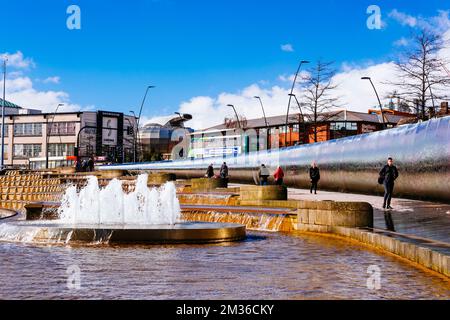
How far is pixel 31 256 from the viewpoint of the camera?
32.3ft

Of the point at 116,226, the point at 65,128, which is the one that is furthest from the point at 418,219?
the point at 65,128

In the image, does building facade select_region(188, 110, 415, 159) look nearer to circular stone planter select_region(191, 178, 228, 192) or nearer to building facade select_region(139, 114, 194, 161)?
building facade select_region(139, 114, 194, 161)

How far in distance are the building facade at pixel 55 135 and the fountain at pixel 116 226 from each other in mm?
104797

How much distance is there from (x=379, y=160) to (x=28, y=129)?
366ft

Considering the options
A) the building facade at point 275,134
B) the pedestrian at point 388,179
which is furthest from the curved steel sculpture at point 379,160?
the building facade at point 275,134

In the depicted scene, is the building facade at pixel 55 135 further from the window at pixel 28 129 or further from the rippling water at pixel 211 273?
the rippling water at pixel 211 273

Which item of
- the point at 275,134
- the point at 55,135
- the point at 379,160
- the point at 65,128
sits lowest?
the point at 379,160

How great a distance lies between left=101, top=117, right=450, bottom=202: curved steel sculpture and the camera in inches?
756

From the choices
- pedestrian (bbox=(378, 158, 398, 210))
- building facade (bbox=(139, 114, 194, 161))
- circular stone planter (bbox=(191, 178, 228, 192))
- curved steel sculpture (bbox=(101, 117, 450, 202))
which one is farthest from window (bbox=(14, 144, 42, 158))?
pedestrian (bbox=(378, 158, 398, 210))

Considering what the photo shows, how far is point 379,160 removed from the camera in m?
23.4

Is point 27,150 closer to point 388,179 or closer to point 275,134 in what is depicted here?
point 275,134

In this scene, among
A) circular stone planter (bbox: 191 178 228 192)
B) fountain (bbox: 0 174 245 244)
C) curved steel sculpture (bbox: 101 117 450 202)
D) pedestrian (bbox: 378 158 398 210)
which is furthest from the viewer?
circular stone planter (bbox: 191 178 228 192)

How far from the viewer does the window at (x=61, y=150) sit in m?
124

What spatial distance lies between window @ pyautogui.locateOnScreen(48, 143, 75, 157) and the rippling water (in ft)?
378
